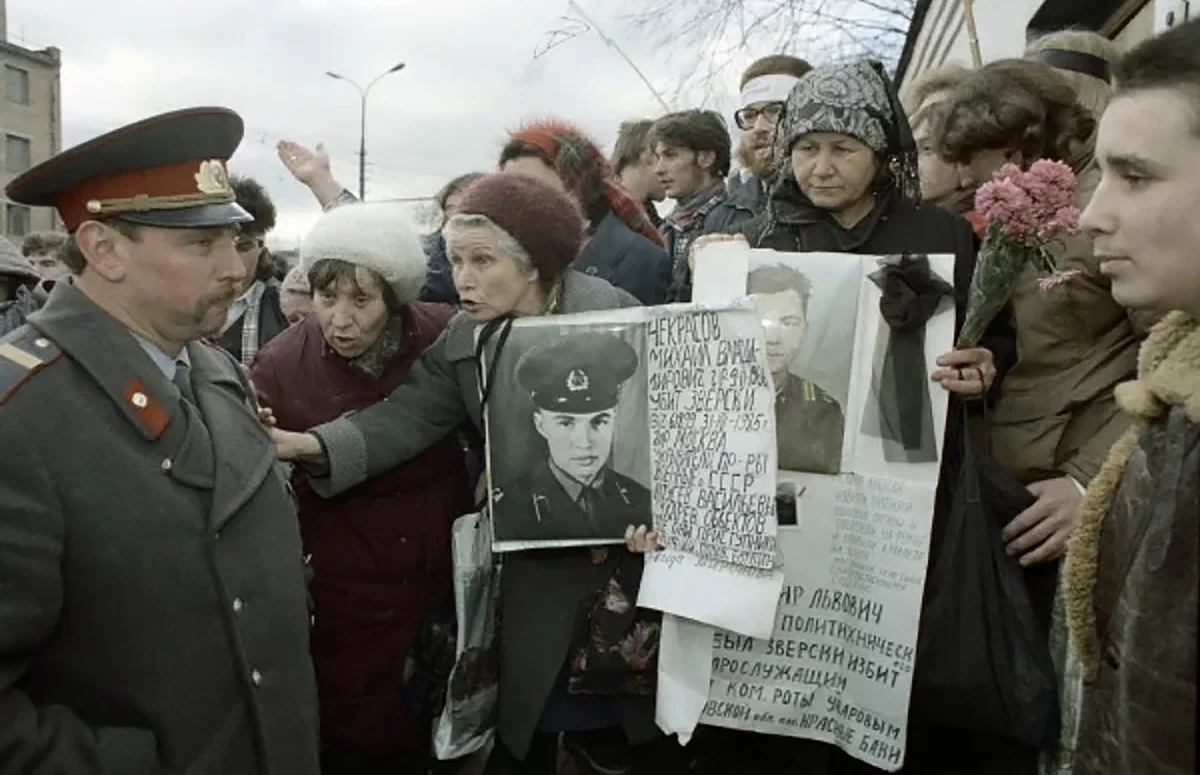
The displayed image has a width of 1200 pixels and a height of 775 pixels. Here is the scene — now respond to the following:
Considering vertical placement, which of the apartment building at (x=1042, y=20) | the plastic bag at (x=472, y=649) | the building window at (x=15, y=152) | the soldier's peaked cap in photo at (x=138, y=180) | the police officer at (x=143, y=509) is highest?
the building window at (x=15, y=152)

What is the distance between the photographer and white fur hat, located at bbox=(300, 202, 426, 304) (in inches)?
113

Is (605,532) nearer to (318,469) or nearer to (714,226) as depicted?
(318,469)

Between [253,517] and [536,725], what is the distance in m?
1.00

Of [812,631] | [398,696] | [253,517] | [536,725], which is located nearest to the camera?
[253,517]

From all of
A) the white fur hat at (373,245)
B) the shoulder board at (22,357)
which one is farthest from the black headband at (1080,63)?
the shoulder board at (22,357)

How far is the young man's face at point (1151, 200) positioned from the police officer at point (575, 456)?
1.20 metres

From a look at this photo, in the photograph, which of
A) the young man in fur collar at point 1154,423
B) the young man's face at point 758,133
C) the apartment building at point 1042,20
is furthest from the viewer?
the young man's face at point 758,133

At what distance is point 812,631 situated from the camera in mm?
2465

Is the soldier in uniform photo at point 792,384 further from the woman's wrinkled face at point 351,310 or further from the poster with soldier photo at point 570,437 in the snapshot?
the woman's wrinkled face at point 351,310

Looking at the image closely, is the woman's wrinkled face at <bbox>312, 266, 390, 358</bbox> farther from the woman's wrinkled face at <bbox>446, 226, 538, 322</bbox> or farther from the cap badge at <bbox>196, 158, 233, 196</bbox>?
the cap badge at <bbox>196, 158, 233, 196</bbox>

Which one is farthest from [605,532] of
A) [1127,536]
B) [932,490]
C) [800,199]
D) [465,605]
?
[1127,536]

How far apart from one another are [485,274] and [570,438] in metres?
0.50

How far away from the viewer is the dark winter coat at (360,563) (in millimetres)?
2928

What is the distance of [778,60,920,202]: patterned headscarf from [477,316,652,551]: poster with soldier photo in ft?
2.34
